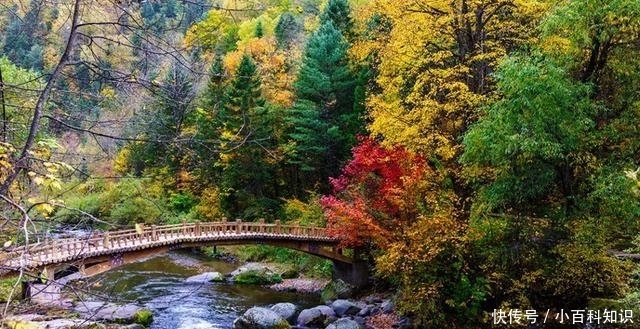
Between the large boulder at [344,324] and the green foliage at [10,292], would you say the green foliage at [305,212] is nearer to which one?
the large boulder at [344,324]

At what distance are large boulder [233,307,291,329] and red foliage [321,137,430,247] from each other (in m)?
3.75

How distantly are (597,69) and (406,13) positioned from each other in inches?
222

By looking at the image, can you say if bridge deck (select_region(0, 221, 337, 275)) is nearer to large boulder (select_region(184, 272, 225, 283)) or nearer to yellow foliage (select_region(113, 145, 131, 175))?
large boulder (select_region(184, 272, 225, 283))

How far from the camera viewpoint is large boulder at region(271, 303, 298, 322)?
18.0 meters

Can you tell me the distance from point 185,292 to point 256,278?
897cm

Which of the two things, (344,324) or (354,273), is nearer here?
(344,324)

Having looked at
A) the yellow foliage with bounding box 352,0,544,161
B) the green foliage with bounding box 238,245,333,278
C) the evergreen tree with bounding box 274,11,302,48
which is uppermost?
the evergreen tree with bounding box 274,11,302,48

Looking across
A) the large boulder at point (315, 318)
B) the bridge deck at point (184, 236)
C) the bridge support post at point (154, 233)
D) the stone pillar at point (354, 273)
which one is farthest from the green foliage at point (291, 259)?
the bridge support post at point (154, 233)

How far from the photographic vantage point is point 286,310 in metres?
18.3

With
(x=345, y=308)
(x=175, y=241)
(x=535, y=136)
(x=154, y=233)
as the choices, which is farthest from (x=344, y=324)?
(x=535, y=136)

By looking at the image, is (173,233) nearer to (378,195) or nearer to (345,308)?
(345,308)

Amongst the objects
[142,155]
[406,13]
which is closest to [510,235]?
[406,13]

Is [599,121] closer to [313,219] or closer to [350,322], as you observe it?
[350,322]

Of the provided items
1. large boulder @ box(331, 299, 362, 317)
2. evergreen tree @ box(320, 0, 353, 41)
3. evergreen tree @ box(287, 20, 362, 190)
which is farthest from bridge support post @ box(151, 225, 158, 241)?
evergreen tree @ box(320, 0, 353, 41)
